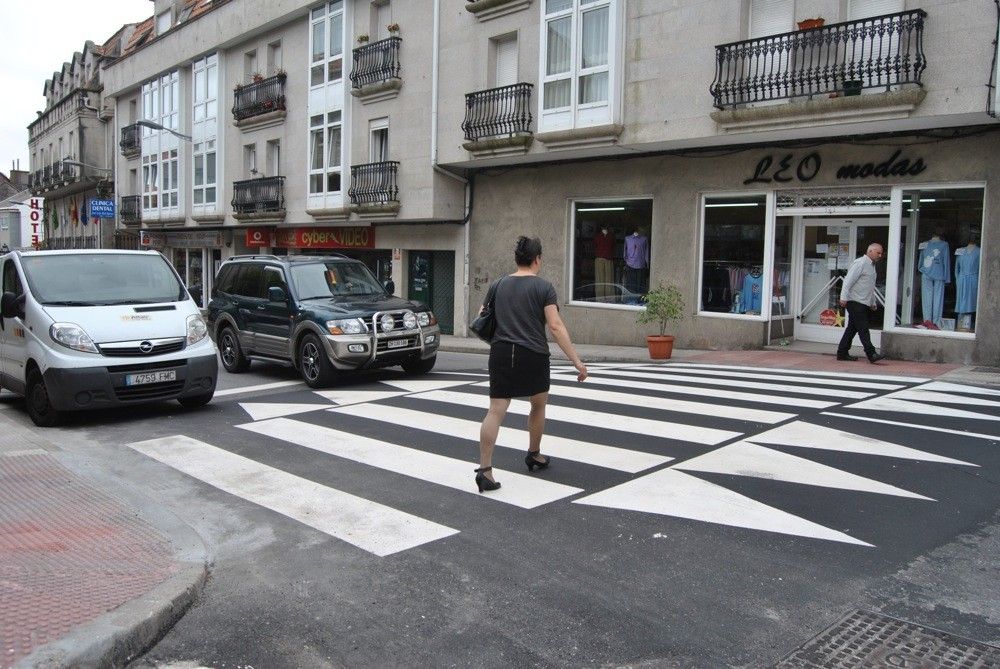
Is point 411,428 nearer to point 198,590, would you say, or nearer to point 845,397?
point 198,590

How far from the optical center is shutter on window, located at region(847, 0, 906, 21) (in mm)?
13289

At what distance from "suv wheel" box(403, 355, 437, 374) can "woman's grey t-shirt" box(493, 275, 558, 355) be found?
6.30 meters

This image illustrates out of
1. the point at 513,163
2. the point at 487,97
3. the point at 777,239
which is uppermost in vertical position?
the point at 487,97

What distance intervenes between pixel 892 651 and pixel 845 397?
655 centimetres

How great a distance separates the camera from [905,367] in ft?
41.9

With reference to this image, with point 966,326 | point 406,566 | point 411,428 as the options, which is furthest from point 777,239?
point 406,566

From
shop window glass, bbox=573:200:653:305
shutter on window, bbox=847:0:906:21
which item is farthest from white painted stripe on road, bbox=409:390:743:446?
shop window glass, bbox=573:200:653:305

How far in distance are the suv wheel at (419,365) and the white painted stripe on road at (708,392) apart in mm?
1876

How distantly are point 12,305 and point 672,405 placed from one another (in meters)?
7.40

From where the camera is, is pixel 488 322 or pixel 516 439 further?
pixel 516 439

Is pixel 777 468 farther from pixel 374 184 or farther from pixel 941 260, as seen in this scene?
pixel 374 184

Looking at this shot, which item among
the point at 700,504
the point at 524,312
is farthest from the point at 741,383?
the point at 524,312

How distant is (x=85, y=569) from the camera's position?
4539mm

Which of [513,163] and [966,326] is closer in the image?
[966,326]
